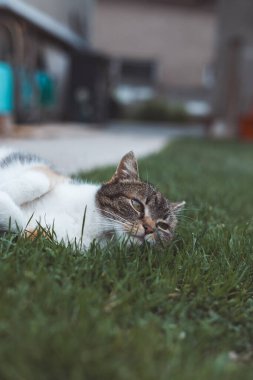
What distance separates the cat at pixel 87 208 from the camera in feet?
6.04

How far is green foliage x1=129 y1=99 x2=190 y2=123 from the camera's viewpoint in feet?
56.5

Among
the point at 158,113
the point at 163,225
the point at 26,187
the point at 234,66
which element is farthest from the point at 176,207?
the point at 158,113

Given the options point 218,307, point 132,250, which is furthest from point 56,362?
point 132,250

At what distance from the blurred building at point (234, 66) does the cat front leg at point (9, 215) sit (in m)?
9.74

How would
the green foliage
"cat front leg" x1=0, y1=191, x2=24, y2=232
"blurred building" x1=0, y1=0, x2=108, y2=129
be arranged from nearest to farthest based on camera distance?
"cat front leg" x1=0, y1=191, x2=24, y2=232, "blurred building" x1=0, y1=0, x2=108, y2=129, the green foliage

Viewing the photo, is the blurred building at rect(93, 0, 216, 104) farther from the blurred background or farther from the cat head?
the cat head

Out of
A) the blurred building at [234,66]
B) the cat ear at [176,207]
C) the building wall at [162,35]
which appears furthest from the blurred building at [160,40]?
the cat ear at [176,207]

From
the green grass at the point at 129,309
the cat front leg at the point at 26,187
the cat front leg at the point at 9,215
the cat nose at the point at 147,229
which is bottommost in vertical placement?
the green grass at the point at 129,309

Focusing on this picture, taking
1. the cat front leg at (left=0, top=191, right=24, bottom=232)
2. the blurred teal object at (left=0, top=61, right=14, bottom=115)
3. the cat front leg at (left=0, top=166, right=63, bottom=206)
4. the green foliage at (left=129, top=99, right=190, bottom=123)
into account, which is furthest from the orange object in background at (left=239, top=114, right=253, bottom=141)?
the cat front leg at (left=0, top=191, right=24, bottom=232)

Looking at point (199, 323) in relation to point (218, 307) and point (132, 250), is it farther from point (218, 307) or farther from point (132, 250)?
point (132, 250)

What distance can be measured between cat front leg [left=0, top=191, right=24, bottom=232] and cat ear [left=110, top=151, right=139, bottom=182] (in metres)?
0.44

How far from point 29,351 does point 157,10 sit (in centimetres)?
1949

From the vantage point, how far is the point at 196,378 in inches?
40.2

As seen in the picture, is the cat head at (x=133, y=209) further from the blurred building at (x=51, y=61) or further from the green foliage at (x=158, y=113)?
the green foliage at (x=158, y=113)
